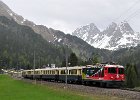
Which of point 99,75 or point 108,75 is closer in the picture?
point 108,75

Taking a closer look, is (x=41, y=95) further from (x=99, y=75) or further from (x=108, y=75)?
(x=99, y=75)

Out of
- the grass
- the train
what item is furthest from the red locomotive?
the grass

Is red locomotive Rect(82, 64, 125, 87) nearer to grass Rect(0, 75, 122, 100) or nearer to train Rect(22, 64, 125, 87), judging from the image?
train Rect(22, 64, 125, 87)

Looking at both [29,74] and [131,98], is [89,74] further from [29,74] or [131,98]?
[29,74]

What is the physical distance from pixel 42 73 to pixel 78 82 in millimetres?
41278

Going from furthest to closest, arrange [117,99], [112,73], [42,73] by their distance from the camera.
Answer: [42,73]
[112,73]
[117,99]

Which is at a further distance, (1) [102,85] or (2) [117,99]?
(1) [102,85]

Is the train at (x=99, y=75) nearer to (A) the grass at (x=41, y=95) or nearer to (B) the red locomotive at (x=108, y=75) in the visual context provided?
(B) the red locomotive at (x=108, y=75)

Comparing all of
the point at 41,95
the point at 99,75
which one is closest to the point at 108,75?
the point at 99,75

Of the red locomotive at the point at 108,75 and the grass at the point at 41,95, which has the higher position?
the red locomotive at the point at 108,75

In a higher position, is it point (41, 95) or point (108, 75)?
point (108, 75)

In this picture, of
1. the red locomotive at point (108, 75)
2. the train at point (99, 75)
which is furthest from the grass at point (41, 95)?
the train at point (99, 75)

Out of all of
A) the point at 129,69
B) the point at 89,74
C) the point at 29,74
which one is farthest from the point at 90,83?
the point at 129,69

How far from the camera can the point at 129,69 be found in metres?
168
